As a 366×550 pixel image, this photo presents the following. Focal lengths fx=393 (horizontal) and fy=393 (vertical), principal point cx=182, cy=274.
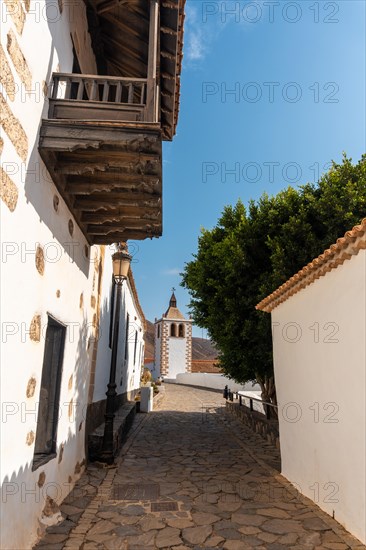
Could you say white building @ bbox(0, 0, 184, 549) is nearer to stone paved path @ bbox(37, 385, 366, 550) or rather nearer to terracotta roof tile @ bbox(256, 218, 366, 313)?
stone paved path @ bbox(37, 385, 366, 550)

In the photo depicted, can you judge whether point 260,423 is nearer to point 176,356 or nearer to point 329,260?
point 329,260

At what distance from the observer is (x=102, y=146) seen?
436cm

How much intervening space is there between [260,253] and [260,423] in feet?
15.4

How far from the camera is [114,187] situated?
4973 mm

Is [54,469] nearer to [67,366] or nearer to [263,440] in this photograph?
[67,366]

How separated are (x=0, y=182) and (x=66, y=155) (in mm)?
1544

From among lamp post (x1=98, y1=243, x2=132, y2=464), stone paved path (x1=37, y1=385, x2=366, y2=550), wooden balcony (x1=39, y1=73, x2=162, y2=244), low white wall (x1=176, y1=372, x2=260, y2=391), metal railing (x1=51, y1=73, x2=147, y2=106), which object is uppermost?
metal railing (x1=51, y1=73, x2=147, y2=106)

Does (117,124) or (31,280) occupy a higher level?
(117,124)

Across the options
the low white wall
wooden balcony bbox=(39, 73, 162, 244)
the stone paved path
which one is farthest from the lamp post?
the low white wall

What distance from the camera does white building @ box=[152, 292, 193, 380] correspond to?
44562mm

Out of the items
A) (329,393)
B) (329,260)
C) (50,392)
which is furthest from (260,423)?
(50,392)

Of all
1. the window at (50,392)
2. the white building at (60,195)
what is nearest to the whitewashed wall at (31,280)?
the white building at (60,195)

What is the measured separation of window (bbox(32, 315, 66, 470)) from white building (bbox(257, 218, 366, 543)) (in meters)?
3.51

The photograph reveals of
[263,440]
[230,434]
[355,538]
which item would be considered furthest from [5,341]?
[230,434]
